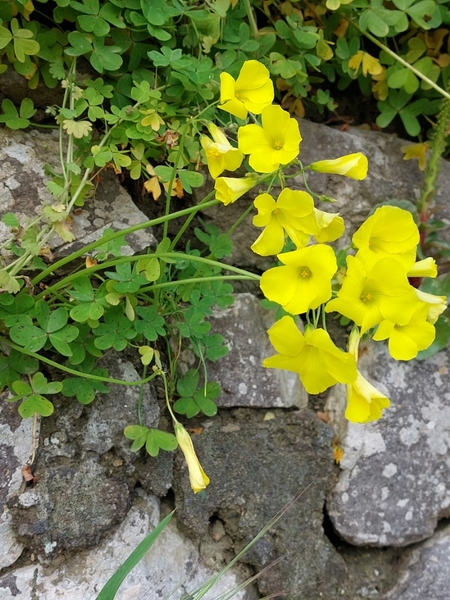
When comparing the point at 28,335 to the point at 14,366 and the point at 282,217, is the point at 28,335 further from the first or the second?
the point at 282,217

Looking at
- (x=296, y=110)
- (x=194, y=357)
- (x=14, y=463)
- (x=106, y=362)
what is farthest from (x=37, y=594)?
(x=296, y=110)

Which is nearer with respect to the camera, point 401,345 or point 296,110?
point 401,345

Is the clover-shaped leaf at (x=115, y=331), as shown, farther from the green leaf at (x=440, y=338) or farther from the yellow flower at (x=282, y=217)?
the green leaf at (x=440, y=338)

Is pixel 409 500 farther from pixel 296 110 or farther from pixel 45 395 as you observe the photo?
Result: pixel 296 110

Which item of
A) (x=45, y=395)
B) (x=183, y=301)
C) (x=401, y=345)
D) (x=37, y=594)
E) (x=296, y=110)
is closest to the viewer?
(x=401, y=345)

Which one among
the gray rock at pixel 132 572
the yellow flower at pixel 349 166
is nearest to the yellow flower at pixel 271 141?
the yellow flower at pixel 349 166

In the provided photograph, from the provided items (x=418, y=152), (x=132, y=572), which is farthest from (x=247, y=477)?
(x=418, y=152)

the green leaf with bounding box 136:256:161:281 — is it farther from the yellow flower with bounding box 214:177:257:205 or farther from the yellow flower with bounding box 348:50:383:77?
the yellow flower with bounding box 348:50:383:77
